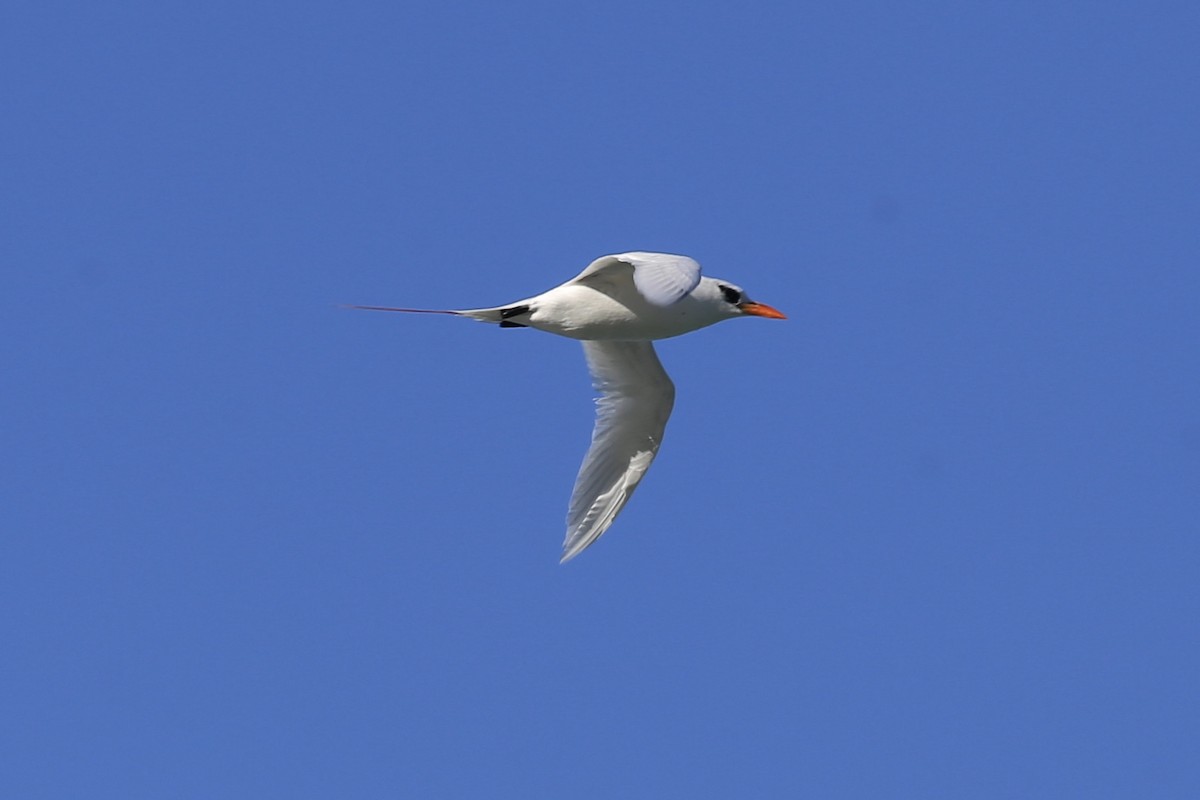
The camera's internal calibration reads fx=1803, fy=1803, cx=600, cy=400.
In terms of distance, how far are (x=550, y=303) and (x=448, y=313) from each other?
3.34ft

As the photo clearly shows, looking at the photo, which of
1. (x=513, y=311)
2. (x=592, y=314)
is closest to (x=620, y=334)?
(x=592, y=314)

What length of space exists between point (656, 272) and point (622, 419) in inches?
177

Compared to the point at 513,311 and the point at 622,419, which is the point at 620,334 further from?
the point at 622,419

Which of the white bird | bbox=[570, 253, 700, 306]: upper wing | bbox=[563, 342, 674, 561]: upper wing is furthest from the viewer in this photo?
bbox=[563, 342, 674, 561]: upper wing

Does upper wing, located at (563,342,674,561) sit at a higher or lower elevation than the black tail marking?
lower

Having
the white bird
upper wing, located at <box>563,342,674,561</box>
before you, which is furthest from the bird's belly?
upper wing, located at <box>563,342,674,561</box>

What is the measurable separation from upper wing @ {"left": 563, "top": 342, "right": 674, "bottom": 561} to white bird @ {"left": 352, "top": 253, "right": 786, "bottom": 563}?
0.01 meters

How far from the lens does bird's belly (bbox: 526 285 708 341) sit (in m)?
17.5

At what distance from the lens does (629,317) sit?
57.8 ft

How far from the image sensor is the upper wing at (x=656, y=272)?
14.7 m

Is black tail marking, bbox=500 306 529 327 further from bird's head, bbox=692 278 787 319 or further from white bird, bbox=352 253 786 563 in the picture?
bird's head, bbox=692 278 787 319

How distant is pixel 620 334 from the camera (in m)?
17.8

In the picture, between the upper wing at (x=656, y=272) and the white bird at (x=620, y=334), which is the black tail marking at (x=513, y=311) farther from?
the upper wing at (x=656, y=272)

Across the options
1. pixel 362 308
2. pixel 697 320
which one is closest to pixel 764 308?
pixel 697 320
